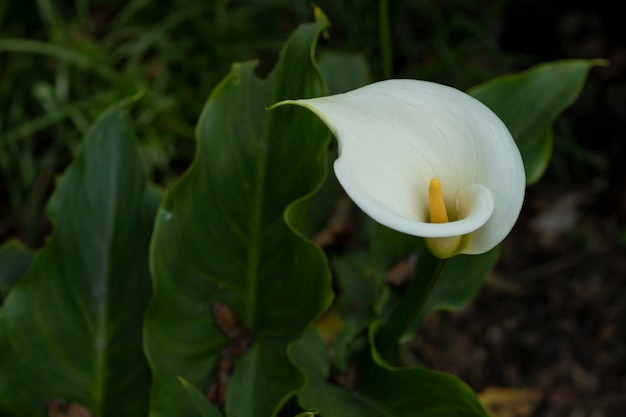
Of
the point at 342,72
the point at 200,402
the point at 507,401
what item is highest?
the point at 342,72

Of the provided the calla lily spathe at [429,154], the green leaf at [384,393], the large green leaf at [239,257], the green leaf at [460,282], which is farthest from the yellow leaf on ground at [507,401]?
the calla lily spathe at [429,154]

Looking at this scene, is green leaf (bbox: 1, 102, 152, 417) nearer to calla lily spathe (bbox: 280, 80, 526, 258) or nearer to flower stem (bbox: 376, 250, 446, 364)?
flower stem (bbox: 376, 250, 446, 364)

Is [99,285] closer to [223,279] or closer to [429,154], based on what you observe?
[223,279]

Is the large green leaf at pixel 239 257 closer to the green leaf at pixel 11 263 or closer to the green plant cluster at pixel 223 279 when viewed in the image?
the green plant cluster at pixel 223 279

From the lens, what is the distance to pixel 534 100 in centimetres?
138

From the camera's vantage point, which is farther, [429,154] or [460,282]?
[460,282]

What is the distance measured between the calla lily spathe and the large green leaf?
338 mm

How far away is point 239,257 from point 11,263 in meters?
0.52

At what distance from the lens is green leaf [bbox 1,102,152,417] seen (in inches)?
53.0

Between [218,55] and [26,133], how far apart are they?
0.65 meters

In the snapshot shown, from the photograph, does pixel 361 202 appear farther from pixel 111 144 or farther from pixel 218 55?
A: pixel 218 55

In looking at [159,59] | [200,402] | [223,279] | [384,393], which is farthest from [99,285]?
[159,59]

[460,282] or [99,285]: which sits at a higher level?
[99,285]

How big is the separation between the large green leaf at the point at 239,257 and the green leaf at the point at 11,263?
0.41 m
